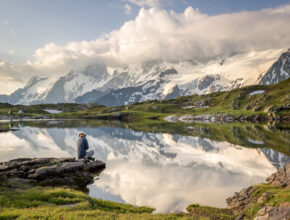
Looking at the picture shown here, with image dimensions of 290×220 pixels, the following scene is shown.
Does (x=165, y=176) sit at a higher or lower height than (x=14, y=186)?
lower

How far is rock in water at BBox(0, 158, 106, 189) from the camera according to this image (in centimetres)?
2511

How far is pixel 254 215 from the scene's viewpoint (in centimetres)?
1584

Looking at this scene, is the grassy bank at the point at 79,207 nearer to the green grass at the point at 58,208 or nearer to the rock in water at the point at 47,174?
the green grass at the point at 58,208

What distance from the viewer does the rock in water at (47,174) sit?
25.1 metres

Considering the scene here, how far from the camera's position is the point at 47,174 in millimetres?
28375

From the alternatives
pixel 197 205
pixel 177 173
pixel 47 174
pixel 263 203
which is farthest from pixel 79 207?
pixel 177 173

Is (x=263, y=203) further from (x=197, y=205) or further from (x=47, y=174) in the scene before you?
(x=47, y=174)

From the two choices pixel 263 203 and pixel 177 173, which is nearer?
pixel 263 203

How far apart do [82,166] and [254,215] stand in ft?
78.2

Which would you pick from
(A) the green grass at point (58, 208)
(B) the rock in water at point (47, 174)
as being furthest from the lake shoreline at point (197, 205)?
(A) the green grass at point (58, 208)

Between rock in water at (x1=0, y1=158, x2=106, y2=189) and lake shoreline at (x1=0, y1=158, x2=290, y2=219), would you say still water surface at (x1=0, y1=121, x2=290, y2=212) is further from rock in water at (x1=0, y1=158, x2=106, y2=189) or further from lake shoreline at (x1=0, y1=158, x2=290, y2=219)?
rock in water at (x1=0, y1=158, x2=106, y2=189)

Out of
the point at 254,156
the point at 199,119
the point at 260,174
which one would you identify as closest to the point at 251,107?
the point at 199,119

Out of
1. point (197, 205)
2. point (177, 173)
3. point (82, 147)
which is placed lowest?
point (177, 173)

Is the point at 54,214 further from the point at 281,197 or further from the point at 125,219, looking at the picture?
the point at 281,197
